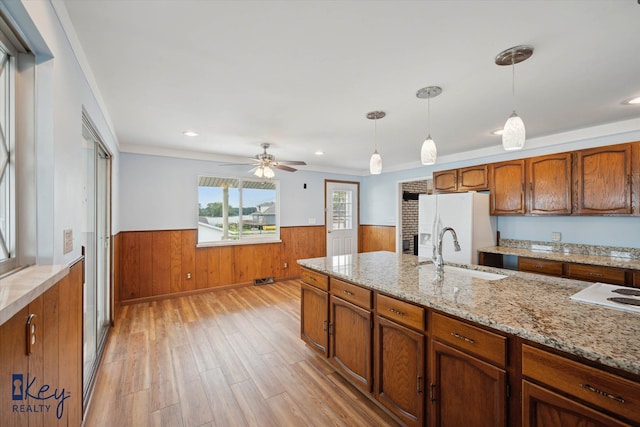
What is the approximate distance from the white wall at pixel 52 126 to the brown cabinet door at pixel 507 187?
182 inches

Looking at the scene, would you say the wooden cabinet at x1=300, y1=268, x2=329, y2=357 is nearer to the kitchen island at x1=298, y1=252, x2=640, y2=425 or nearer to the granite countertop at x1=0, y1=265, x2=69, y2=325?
the kitchen island at x1=298, y1=252, x2=640, y2=425

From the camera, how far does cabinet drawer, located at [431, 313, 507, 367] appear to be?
46.6 inches

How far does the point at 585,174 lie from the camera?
312cm

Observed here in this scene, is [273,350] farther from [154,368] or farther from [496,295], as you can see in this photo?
[496,295]

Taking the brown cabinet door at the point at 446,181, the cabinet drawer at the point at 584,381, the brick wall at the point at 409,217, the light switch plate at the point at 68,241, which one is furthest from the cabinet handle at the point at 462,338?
the brick wall at the point at 409,217

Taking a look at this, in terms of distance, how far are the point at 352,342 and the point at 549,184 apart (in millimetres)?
3269

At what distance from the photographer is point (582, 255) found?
3252 mm

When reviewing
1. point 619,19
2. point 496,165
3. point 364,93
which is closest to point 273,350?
point 364,93

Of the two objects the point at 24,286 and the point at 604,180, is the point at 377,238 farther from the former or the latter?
the point at 24,286

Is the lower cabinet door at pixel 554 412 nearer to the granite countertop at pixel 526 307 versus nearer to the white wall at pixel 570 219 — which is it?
the granite countertop at pixel 526 307

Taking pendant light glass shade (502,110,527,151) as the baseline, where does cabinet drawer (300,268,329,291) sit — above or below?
below

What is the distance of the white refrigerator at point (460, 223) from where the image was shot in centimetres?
374

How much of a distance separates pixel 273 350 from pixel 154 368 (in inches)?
40.9

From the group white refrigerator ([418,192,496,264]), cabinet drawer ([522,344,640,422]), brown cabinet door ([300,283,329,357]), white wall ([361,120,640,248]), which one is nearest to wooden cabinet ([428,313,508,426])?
cabinet drawer ([522,344,640,422])
